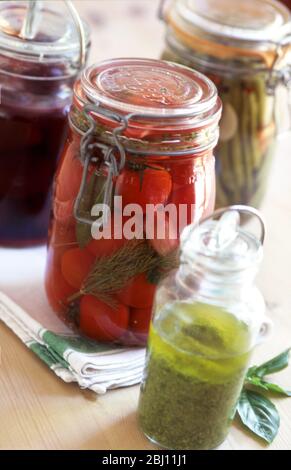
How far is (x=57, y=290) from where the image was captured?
0.91 m

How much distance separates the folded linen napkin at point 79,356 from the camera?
84cm

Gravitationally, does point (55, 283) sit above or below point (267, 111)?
below

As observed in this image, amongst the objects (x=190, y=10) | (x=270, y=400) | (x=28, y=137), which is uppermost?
(x=190, y=10)

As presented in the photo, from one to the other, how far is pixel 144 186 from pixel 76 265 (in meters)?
0.12

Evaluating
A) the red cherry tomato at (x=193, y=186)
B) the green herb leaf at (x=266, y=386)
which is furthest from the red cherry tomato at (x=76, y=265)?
the green herb leaf at (x=266, y=386)

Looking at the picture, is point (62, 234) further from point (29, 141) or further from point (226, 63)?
point (226, 63)

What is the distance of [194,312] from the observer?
0.75 m

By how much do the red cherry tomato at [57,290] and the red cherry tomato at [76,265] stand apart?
0.01 metres

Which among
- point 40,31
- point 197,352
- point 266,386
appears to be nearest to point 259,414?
point 266,386

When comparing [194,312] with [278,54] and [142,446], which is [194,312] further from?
[278,54]

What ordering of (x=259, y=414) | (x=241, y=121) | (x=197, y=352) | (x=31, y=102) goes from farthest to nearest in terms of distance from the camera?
1. (x=241, y=121)
2. (x=31, y=102)
3. (x=259, y=414)
4. (x=197, y=352)

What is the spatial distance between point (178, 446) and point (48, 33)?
515mm

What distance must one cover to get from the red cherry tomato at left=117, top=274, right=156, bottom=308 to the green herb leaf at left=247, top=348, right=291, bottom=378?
13 centimetres

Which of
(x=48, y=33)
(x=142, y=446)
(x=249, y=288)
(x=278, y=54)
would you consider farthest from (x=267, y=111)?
(x=142, y=446)
